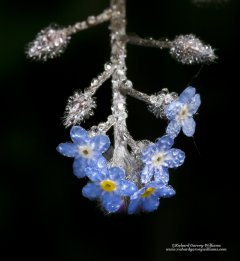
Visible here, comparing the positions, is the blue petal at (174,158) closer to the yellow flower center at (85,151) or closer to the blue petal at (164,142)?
the blue petal at (164,142)

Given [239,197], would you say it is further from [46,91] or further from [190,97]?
[190,97]

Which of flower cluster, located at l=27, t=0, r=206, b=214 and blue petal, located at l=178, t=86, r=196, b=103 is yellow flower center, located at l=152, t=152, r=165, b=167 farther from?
blue petal, located at l=178, t=86, r=196, b=103

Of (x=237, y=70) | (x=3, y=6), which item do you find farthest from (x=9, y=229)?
(x=237, y=70)

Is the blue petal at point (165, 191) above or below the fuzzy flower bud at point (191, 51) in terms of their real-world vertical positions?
below

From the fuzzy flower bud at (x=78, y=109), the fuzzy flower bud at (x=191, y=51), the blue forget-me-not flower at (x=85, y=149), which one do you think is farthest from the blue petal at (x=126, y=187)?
the fuzzy flower bud at (x=191, y=51)

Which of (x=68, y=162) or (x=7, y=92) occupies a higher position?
(x=7, y=92)
